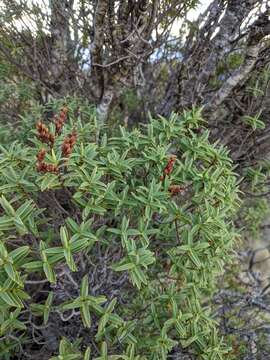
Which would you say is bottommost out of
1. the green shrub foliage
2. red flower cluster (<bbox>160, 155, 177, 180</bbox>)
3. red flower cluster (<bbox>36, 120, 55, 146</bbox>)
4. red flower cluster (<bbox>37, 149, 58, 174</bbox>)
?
the green shrub foliage

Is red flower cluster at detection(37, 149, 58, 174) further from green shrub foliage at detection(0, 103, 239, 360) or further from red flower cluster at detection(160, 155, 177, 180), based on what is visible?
red flower cluster at detection(160, 155, 177, 180)

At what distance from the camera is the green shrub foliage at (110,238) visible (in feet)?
5.96

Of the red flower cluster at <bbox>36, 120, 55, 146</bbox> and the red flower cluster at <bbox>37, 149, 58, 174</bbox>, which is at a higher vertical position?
the red flower cluster at <bbox>36, 120, 55, 146</bbox>

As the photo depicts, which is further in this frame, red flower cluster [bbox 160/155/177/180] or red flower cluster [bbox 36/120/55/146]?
red flower cluster [bbox 160/155/177/180]

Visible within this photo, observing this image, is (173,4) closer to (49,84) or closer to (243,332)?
(49,84)

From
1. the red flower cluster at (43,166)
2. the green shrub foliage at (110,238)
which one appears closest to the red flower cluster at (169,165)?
the green shrub foliage at (110,238)

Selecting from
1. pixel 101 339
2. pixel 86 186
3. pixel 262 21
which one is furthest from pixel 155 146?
pixel 262 21

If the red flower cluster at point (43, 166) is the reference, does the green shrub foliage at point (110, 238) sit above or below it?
below

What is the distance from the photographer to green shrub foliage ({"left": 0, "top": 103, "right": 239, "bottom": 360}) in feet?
5.96

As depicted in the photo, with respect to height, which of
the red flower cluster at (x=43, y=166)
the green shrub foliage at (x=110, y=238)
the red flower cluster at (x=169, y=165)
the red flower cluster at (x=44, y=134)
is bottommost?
the green shrub foliage at (x=110, y=238)

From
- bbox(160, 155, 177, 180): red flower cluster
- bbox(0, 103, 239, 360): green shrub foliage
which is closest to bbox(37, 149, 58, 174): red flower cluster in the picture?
bbox(0, 103, 239, 360): green shrub foliage

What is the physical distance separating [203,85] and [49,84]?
156 cm

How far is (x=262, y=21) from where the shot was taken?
110 inches

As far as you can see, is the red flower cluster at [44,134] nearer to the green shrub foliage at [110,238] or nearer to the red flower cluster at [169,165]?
the green shrub foliage at [110,238]
